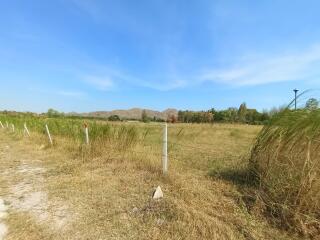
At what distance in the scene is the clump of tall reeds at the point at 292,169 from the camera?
369 cm

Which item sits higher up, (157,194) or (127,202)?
(157,194)

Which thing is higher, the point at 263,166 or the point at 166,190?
the point at 263,166

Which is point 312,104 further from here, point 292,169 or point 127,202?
point 127,202

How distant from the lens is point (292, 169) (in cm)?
406

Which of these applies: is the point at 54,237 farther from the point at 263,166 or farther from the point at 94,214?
the point at 263,166

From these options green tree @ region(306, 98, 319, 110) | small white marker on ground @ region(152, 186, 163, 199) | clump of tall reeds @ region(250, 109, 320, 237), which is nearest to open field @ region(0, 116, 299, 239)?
small white marker on ground @ region(152, 186, 163, 199)

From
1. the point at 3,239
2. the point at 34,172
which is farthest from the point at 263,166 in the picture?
the point at 34,172

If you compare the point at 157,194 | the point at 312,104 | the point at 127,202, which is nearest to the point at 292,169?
the point at 312,104

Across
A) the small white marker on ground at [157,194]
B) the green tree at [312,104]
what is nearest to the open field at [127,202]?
the small white marker on ground at [157,194]

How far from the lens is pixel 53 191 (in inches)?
204

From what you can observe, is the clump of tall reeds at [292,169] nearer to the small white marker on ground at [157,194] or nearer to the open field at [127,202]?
the open field at [127,202]

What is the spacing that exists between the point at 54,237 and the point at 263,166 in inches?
140

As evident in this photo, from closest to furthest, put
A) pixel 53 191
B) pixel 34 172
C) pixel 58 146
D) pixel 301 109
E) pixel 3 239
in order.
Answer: pixel 3 239 → pixel 301 109 → pixel 53 191 → pixel 34 172 → pixel 58 146

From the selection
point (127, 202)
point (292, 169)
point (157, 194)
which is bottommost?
point (127, 202)
